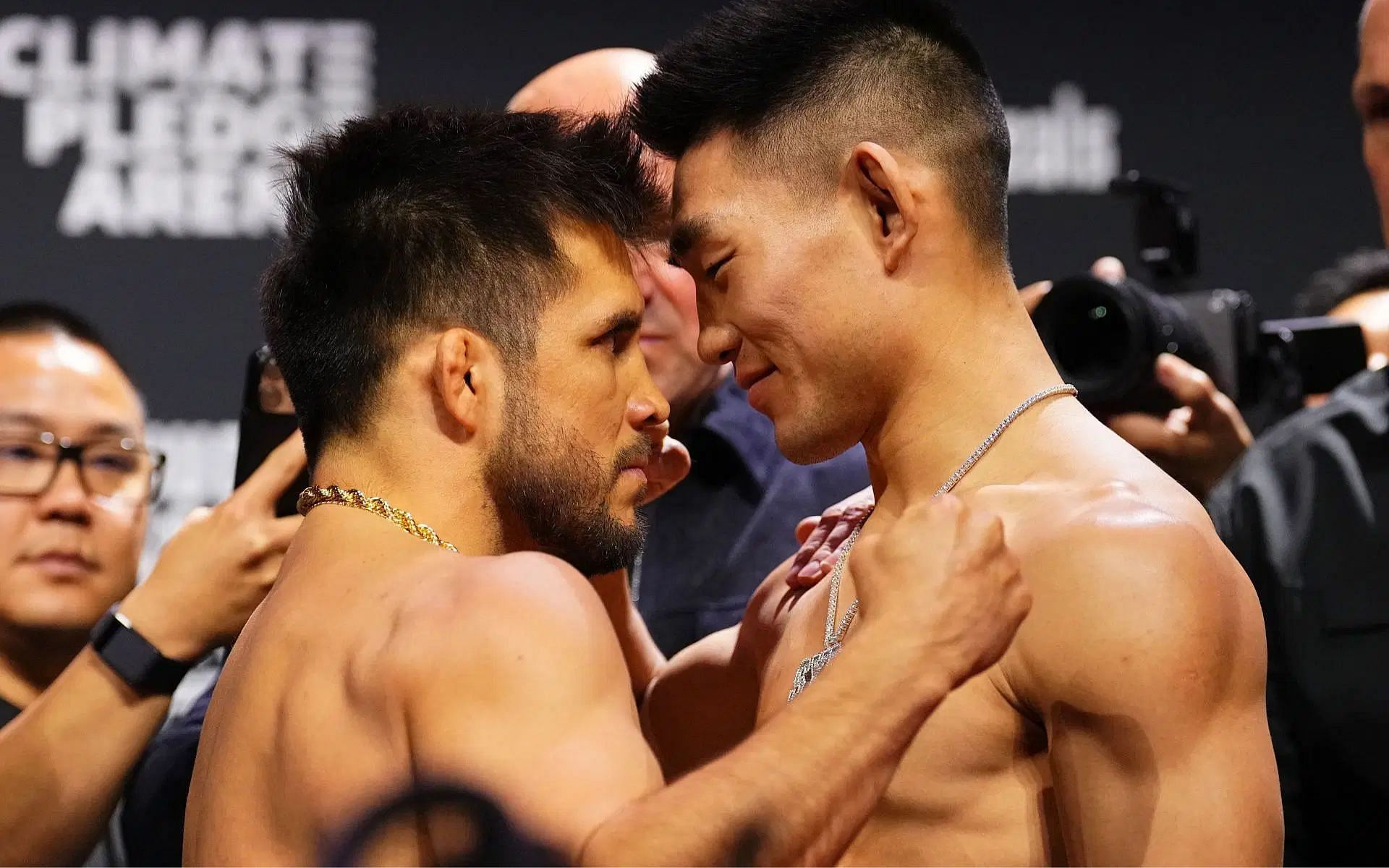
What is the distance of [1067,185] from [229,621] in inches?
97.7

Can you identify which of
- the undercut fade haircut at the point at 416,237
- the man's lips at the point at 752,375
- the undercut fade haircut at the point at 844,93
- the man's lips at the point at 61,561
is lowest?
the man's lips at the point at 61,561

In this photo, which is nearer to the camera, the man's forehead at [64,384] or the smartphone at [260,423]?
the smartphone at [260,423]

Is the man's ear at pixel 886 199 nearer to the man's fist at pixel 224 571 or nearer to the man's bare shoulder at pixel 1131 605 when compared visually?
the man's bare shoulder at pixel 1131 605

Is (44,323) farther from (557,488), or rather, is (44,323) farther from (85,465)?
(557,488)

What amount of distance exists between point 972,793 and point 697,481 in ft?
4.22

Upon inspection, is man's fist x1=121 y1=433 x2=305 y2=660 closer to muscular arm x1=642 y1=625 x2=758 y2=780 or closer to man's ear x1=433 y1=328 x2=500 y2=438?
muscular arm x1=642 y1=625 x2=758 y2=780

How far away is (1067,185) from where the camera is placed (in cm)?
383

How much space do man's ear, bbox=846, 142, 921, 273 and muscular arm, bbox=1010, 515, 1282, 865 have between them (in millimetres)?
365

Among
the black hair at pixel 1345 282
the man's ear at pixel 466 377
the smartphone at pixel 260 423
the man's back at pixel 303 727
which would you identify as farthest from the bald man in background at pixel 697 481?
the black hair at pixel 1345 282

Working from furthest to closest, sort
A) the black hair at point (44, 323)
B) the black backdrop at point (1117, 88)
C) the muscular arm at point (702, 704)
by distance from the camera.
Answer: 1. the black backdrop at point (1117, 88)
2. the black hair at point (44, 323)
3. the muscular arm at point (702, 704)

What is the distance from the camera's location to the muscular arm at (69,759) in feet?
6.90

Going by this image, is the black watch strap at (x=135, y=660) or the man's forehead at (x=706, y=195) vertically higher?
the man's forehead at (x=706, y=195)

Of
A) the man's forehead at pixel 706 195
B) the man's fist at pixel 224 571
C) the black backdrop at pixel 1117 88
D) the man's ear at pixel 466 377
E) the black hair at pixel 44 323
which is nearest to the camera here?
the man's ear at pixel 466 377

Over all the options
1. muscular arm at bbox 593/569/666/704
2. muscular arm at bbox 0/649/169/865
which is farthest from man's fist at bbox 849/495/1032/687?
muscular arm at bbox 0/649/169/865
